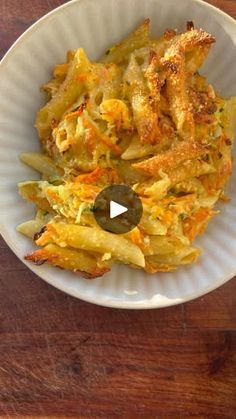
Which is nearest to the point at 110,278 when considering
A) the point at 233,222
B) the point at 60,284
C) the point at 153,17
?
the point at 60,284

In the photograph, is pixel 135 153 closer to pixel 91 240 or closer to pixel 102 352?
pixel 91 240

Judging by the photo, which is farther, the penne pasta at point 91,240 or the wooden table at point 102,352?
the wooden table at point 102,352

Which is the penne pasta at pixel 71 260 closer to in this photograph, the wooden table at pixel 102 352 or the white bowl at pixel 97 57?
the white bowl at pixel 97 57

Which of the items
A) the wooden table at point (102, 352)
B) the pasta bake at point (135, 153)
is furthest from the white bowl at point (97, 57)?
the wooden table at point (102, 352)

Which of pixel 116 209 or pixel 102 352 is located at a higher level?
pixel 116 209
